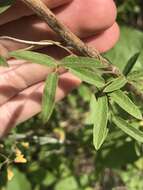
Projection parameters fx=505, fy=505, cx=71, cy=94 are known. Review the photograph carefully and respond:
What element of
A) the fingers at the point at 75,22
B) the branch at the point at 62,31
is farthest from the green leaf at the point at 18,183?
the branch at the point at 62,31

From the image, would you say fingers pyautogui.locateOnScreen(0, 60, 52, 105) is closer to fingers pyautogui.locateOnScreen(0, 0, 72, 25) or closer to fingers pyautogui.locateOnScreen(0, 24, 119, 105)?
fingers pyautogui.locateOnScreen(0, 24, 119, 105)

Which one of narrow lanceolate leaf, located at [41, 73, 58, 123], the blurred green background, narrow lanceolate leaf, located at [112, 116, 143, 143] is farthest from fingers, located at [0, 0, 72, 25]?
the blurred green background

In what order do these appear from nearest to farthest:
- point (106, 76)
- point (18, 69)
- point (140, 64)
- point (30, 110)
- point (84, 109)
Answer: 1. point (106, 76)
2. point (18, 69)
3. point (30, 110)
4. point (140, 64)
5. point (84, 109)

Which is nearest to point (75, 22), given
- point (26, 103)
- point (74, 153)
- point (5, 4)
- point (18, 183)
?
point (5, 4)

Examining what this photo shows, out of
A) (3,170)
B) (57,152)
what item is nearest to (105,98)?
(3,170)

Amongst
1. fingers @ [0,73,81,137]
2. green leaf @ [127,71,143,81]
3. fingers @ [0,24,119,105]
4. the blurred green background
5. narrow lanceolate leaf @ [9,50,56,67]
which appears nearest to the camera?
narrow lanceolate leaf @ [9,50,56,67]

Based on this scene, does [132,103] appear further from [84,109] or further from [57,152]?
[84,109]

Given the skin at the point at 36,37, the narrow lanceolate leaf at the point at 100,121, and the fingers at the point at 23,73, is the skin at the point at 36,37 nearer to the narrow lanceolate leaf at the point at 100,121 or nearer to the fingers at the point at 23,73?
the fingers at the point at 23,73
